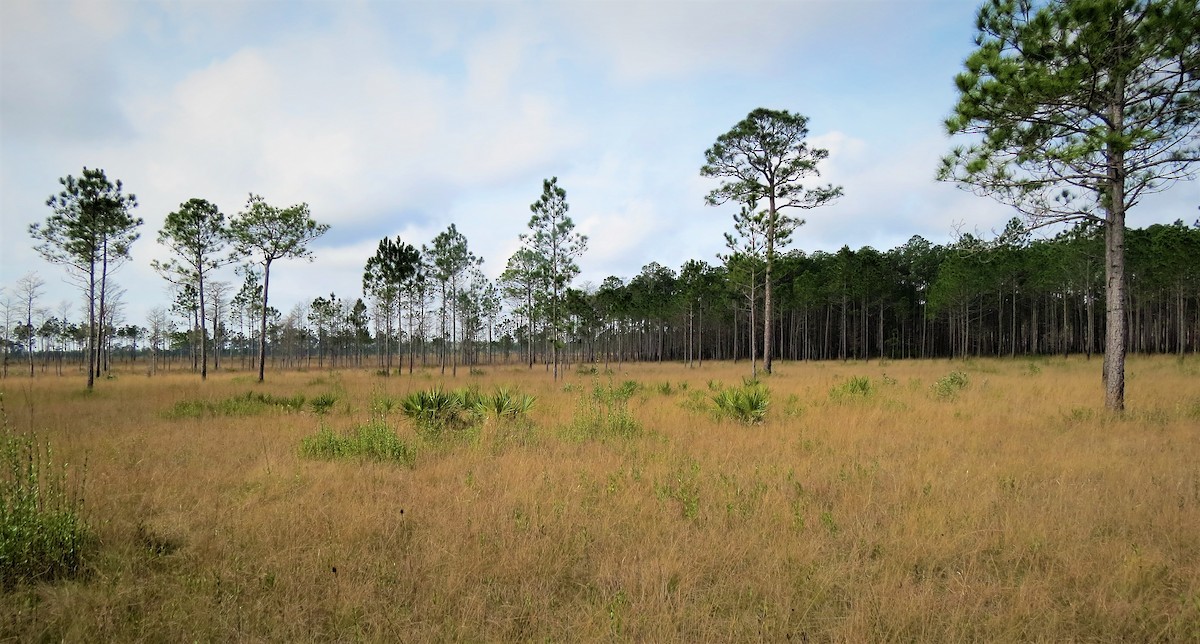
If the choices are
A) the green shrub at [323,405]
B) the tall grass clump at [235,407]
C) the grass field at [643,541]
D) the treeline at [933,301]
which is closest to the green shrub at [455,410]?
the grass field at [643,541]

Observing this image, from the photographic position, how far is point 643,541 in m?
4.15

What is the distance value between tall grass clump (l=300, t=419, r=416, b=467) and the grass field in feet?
0.66

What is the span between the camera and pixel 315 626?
9.78 feet

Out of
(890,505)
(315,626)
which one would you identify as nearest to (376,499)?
(315,626)

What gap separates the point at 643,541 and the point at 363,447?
195 inches

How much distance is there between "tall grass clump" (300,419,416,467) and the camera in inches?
275

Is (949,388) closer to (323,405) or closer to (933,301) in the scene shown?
(323,405)

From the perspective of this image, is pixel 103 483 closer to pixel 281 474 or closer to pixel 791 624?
pixel 281 474

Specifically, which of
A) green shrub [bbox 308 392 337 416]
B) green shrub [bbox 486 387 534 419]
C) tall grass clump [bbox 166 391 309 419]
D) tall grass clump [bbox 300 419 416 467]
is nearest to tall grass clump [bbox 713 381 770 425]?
green shrub [bbox 486 387 534 419]

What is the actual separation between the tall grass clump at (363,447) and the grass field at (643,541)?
0.20 m

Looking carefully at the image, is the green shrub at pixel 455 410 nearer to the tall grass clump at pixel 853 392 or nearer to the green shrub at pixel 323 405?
the green shrub at pixel 323 405

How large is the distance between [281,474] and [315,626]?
3.80 meters

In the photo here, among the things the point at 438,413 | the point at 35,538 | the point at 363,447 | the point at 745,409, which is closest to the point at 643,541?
the point at 35,538

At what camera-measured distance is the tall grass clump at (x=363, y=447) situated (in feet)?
23.0
